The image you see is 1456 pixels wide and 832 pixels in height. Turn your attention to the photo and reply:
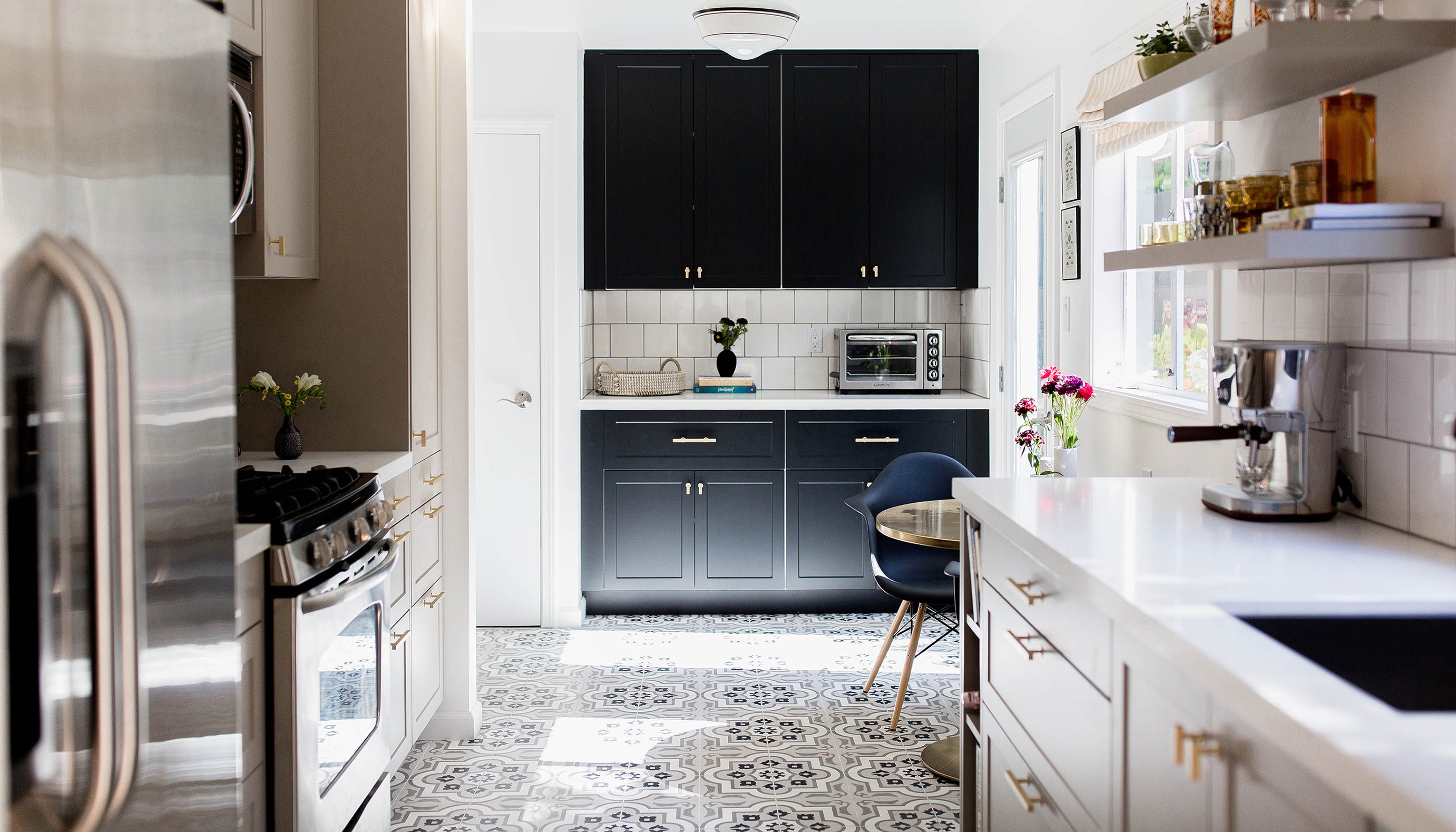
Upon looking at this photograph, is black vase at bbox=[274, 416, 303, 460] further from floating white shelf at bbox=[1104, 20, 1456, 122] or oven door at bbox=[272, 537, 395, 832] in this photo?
floating white shelf at bbox=[1104, 20, 1456, 122]

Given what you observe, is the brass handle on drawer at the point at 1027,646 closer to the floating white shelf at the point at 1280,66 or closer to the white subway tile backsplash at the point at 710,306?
the floating white shelf at the point at 1280,66

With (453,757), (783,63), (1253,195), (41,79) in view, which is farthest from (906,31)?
(41,79)

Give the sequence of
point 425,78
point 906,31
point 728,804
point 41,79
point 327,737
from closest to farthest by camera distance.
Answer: point 41,79 < point 327,737 < point 728,804 < point 425,78 < point 906,31

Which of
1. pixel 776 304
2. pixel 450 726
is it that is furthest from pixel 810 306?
pixel 450 726

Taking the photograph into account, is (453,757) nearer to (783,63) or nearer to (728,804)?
(728,804)

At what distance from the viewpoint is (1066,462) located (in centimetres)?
341

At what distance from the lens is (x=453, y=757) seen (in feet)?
10.6

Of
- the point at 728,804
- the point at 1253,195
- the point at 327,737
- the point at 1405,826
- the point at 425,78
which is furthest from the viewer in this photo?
the point at 425,78

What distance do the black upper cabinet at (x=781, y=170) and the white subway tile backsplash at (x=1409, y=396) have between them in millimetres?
3147

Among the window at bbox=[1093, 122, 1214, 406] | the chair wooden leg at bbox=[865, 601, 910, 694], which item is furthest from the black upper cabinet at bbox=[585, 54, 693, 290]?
the chair wooden leg at bbox=[865, 601, 910, 694]

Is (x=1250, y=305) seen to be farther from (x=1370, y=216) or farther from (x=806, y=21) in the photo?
(x=806, y=21)

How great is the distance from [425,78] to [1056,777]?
244 centimetres

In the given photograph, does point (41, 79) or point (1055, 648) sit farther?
point (1055, 648)

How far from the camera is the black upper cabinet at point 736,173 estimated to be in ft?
15.9
